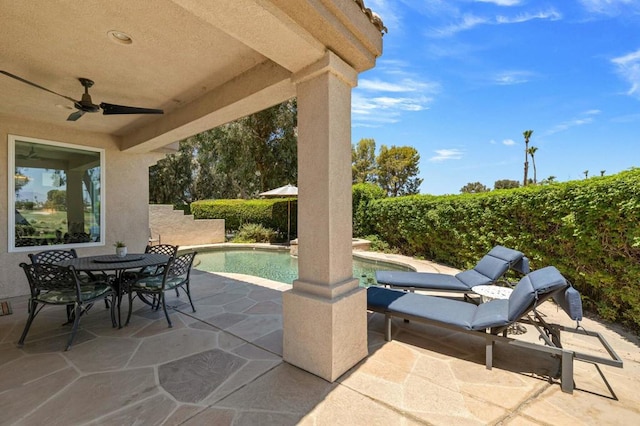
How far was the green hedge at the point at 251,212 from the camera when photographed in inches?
532

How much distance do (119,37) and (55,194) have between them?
500cm

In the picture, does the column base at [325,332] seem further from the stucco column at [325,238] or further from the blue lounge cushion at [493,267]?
the blue lounge cushion at [493,267]

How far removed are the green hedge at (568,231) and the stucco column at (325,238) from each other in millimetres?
3714

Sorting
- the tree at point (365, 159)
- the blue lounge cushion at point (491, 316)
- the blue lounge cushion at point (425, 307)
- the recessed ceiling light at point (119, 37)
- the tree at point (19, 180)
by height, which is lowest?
the blue lounge cushion at point (425, 307)

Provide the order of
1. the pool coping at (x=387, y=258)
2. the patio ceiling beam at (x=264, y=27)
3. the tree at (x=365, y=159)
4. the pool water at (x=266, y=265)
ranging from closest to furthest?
the patio ceiling beam at (x=264, y=27) → the pool coping at (x=387, y=258) → the pool water at (x=266, y=265) → the tree at (x=365, y=159)

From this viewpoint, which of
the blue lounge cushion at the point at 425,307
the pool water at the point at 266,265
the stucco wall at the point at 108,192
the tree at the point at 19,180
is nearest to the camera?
the blue lounge cushion at the point at 425,307

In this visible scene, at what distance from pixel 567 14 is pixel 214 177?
2102 centimetres

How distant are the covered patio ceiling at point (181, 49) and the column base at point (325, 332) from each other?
2264 millimetres

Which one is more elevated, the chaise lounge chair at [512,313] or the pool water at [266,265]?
the chaise lounge chair at [512,313]

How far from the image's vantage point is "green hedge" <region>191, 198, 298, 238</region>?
532 inches

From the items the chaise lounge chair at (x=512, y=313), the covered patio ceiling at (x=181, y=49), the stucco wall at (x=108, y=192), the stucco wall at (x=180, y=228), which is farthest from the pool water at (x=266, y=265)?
the covered patio ceiling at (x=181, y=49)

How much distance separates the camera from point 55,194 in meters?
5.99

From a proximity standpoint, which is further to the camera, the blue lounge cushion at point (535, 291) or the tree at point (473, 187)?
the tree at point (473, 187)

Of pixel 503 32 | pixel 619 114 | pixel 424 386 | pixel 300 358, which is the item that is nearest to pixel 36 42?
pixel 300 358
